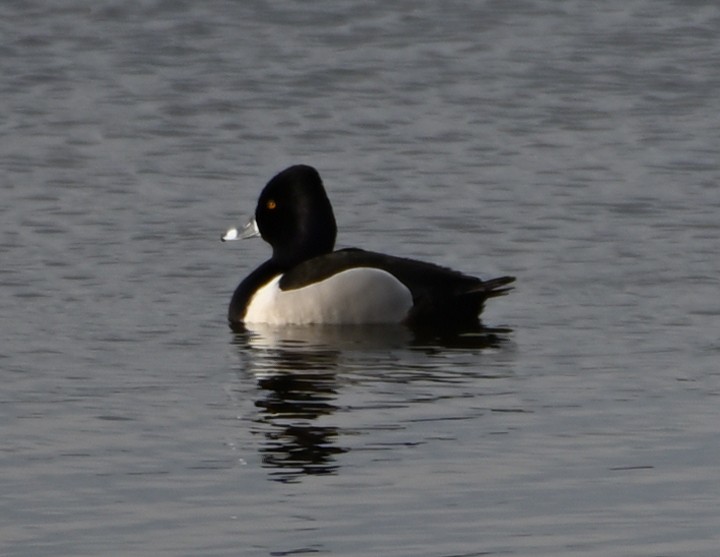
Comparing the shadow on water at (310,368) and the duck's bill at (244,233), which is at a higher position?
the duck's bill at (244,233)

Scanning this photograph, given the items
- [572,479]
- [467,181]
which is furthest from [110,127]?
[572,479]

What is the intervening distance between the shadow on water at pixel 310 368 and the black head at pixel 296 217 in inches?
40.0

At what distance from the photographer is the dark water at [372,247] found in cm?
791

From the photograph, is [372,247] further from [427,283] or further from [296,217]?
[427,283]

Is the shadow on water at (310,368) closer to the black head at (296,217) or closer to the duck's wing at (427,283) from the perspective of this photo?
the duck's wing at (427,283)

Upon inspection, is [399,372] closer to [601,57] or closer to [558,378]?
[558,378]

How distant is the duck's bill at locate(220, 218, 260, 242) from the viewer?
13.6 m

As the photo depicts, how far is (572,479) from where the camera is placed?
8219 mm

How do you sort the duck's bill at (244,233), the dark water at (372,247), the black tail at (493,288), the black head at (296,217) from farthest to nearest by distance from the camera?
the duck's bill at (244,233), the black head at (296,217), the black tail at (493,288), the dark water at (372,247)

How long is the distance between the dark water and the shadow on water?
30 millimetres

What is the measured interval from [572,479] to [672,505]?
498 mm

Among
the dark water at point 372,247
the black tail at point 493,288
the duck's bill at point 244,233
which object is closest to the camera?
the dark water at point 372,247

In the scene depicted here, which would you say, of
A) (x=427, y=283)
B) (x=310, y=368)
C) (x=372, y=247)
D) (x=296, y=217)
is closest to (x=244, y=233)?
(x=296, y=217)

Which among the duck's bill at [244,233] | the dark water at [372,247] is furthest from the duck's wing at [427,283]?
the duck's bill at [244,233]
